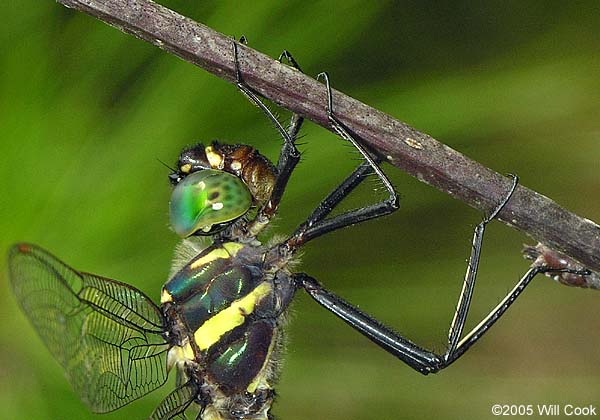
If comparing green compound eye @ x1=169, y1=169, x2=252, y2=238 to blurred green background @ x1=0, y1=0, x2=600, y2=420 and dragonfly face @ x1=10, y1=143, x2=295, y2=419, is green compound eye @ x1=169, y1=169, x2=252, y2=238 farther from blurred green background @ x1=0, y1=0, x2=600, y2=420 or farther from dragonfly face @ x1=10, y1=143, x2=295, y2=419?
blurred green background @ x1=0, y1=0, x2=600, y2=420

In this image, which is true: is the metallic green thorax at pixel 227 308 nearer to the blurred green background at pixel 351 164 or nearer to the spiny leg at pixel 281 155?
the spiny leg at pixel 281 155

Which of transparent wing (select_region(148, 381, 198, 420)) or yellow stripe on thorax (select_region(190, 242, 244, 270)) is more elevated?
yellow stripe on thorax (select_region(190, 242, 244, 270))

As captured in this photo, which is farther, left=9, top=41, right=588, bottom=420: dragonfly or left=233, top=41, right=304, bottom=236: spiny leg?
→ left=9, top=41, right=588, bottom=420: dragonfly

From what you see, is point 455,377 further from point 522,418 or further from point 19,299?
point 19,299

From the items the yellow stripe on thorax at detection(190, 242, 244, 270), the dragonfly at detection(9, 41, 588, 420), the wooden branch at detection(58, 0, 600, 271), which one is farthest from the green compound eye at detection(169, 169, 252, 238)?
the wooden branch at detection(58, 0, 600, 271)

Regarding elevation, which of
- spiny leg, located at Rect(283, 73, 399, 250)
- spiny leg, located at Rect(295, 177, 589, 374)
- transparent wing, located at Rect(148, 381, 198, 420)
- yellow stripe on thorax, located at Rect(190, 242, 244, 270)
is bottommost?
transparent wing, located at Rect(148, 381, 198, 420)

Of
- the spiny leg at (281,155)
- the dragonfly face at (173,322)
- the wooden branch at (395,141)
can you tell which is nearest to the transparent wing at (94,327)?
the dragonfly face at (173,322)

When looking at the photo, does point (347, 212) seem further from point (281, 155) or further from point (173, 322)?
point (173, 322)

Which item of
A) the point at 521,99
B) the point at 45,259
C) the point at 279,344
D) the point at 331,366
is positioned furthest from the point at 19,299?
the point at 521,99
